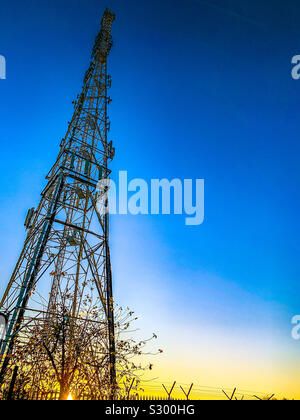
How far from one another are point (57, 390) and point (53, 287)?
361 inches

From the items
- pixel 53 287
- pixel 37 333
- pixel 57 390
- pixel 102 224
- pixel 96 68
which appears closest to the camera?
pixel 57 390

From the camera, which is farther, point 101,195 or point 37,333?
point 101,195
